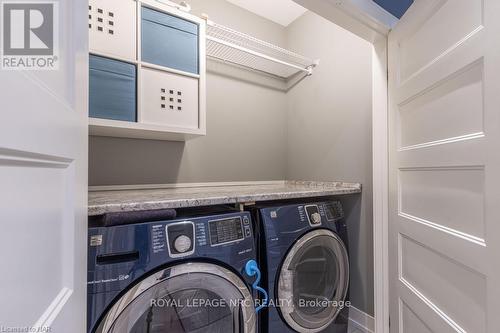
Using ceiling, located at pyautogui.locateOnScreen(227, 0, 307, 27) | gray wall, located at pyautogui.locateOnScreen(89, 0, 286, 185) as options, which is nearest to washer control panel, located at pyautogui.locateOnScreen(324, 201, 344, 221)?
gray wall, located at pyautogui.locateOnScreen(89, 0, 286, 185)

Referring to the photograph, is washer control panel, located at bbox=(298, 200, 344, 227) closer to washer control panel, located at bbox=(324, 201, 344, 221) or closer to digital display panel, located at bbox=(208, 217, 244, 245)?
washer control panel, located at bbox=(324, 201, 344, 221)

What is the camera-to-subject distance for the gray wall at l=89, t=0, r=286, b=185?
5.32 ft

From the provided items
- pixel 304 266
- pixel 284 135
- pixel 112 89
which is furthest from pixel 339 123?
pixel 112 89

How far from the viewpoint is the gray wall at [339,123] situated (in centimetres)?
165

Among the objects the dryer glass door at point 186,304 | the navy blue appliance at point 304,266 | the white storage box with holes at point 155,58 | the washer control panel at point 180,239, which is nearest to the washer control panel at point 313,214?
the navy blue appliance at point 304,266

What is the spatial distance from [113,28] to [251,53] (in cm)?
94

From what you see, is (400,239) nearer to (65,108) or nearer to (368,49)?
(368,49)

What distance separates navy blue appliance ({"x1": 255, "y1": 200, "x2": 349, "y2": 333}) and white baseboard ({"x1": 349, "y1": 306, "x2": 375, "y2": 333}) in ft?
0.52

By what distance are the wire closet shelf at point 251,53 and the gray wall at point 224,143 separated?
0.10 metres

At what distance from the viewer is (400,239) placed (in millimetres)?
1228

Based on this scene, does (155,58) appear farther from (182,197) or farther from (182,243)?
(182,243)

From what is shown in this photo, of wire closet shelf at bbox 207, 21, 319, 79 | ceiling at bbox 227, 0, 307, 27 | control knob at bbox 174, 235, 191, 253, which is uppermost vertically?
ceiling at bbox 227, 0, 307, 27

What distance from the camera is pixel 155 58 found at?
53.3 inches

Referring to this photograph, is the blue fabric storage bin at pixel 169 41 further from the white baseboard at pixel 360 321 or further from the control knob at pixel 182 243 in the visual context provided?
the white baseboard at pixel 360 321
